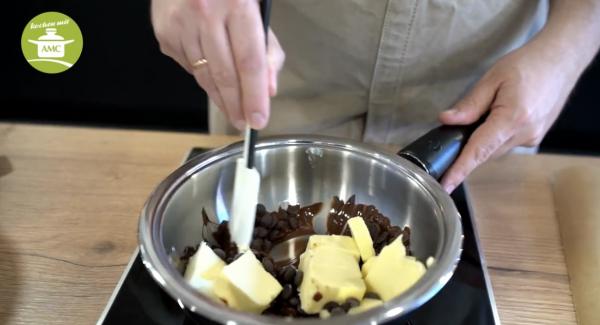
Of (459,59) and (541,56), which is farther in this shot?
(459,59)

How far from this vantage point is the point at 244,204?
2.27 ft

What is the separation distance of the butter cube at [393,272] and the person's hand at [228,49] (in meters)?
0.20

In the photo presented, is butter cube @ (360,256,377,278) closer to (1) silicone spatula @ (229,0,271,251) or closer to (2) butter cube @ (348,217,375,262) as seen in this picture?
(2) butter cube @ (348,217,375,262)

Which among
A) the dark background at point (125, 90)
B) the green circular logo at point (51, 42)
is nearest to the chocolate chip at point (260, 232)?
the green circular logo at point (51, 42)

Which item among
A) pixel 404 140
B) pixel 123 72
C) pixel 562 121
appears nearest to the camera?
pixel 404 140

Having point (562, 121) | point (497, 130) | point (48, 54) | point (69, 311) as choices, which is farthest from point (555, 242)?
point (562, 121)

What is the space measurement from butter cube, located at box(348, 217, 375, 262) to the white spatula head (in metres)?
0.12

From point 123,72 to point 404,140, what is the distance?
3.18 ft

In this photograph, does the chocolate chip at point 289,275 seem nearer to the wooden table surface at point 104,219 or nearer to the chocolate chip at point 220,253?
the chocolate chip at point 220,253

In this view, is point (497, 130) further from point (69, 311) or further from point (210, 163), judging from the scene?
point (69, 311)

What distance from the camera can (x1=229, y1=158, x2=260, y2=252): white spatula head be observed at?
27.1 inches

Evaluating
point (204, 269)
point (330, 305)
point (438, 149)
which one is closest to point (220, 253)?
point (204, 269)

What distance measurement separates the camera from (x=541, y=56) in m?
0.81

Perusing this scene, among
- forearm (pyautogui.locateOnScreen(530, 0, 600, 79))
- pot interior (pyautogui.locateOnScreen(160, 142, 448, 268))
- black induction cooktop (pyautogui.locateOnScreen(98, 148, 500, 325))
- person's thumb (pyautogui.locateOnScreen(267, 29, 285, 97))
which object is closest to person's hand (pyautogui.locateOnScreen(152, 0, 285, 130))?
person's thumb (pyautogui.locateOnScreen(267, 29, 285, 97))
